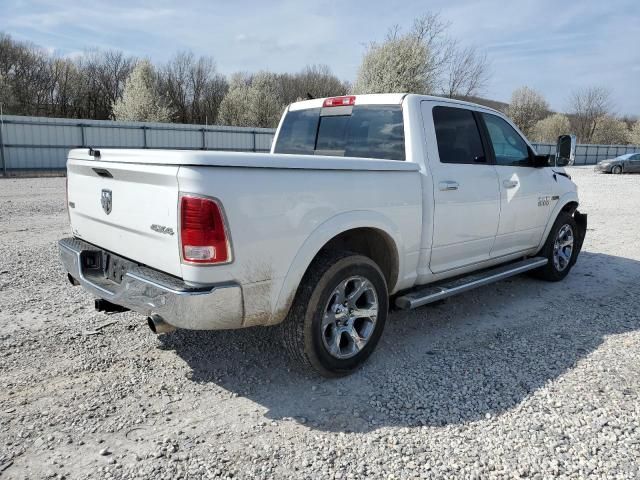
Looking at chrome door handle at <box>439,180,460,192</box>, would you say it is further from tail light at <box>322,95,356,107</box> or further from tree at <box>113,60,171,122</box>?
tree at <box>113,60,171,122</box>

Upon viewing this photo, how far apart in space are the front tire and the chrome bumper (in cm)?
47

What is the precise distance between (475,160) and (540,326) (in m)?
1.66

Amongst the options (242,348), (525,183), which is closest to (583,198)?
(525,183)

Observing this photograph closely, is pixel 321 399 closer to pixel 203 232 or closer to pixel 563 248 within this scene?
pixel 203 232

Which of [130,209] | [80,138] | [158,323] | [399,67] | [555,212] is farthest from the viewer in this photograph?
[399,67]

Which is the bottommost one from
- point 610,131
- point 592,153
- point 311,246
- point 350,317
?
point 350,317

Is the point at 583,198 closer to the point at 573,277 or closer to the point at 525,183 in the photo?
the point at 573,277

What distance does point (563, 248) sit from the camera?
599cm

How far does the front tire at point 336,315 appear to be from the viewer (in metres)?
3.13

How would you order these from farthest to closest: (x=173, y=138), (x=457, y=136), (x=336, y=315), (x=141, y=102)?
(x=141, y=102)
(x=173, y=138)
(x=457, y=136)
(x=336, y=315)

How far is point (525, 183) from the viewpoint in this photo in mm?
4977

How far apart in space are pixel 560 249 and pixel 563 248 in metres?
0.09

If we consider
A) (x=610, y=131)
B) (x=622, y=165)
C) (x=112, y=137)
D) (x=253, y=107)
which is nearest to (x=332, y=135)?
(x=112, y=137)

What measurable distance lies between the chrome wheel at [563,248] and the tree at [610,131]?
2824 inches
